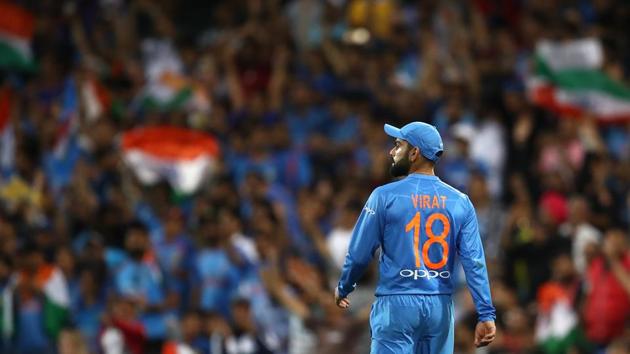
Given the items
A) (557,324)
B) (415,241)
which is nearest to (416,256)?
(415,241)

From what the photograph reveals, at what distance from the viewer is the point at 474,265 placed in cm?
998

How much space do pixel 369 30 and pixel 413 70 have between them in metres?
0.99

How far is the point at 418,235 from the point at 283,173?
8.17m

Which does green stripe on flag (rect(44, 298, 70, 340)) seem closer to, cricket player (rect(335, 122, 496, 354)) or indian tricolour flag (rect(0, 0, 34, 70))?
indian tricolour flag (rect(0, 0, 34, 70))

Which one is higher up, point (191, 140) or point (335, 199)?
point (191, 140)

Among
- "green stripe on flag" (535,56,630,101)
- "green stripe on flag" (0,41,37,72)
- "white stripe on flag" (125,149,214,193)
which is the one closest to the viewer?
"green stripe on flag" (535,56,630,101)

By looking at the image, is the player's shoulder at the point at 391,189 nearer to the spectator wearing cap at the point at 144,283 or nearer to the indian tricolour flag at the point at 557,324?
the indian tricolour flag at the point at 557,324

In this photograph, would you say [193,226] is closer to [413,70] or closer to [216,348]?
[216,348]

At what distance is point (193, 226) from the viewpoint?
17.4 metres

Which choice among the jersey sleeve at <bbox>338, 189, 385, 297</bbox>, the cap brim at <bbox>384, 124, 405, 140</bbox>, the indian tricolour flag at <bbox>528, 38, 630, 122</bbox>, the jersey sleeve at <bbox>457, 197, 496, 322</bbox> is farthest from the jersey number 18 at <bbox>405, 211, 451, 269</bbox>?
the indian tricolour flag at <bbox>528, 38, 630, 122</bbox>

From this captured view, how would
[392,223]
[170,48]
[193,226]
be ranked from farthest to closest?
[170,48], [193,226], [392,223]

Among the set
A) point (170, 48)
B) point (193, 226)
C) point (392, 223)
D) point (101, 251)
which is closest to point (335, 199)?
point (193, 226)

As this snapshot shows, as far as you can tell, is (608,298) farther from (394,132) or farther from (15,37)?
(15,37)

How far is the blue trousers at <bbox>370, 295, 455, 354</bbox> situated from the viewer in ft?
32.7
